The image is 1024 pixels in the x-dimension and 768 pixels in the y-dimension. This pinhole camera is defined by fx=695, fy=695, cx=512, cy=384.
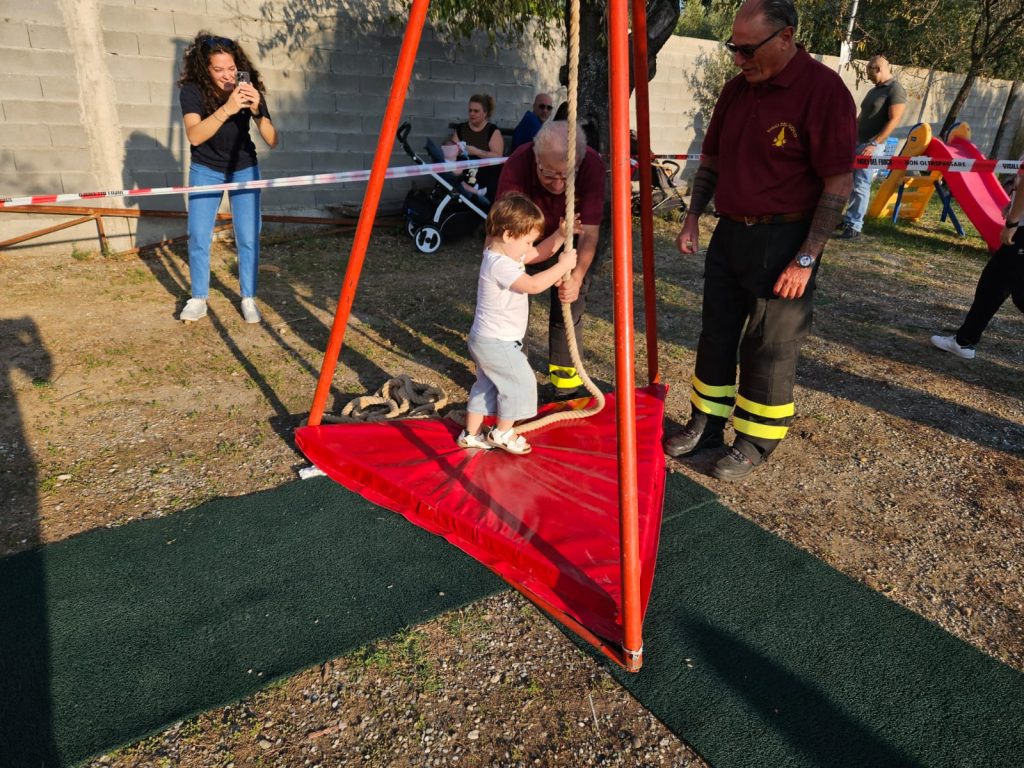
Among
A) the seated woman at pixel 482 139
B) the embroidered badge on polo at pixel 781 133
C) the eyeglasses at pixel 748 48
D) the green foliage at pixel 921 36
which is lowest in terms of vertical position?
the seated woman at pixel 482 139

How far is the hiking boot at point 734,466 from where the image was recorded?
335 cm

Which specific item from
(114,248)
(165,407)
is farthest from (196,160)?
(114,248)

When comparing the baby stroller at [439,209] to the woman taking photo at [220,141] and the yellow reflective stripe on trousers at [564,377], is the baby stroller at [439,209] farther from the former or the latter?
the yellow reflective stripe on trousers at [564,377]

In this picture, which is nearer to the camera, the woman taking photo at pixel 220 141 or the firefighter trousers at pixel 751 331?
the firefighter trousers at pixel 751 331

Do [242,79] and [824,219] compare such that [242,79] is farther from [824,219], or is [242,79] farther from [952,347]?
[952,347]

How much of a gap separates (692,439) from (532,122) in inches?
212

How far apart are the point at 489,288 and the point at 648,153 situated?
3.74 ft

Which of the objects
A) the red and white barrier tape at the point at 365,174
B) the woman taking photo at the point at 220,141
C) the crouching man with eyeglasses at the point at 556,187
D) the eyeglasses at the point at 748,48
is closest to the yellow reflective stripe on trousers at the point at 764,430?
the crouching man with eyeglasses at the point at 556,187

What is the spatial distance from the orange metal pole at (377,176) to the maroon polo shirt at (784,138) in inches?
55.2

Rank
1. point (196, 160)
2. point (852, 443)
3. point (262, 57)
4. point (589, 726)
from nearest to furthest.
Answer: point (589, 726)
point (852, 443)
point (196, 160)
point (262, 57)

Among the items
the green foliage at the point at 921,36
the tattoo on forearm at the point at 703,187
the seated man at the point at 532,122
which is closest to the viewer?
the tattoo on forearm at the point at 703,187

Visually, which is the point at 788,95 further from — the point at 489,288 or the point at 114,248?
the point at 114,248

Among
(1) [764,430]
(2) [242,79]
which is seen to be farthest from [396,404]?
(2) [242,79]

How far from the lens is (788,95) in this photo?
2805 mm
